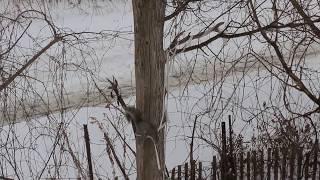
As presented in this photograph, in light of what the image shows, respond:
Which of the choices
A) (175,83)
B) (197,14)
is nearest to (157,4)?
(197,14)

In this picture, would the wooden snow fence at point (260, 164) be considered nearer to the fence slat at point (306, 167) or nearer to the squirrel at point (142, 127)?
the fence slat at point (306, 167)

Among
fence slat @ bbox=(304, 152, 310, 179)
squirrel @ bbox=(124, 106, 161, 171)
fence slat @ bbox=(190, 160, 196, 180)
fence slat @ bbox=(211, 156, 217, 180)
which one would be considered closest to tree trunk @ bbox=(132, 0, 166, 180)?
squirrel @ bbox=(124, 106, 161, 171)

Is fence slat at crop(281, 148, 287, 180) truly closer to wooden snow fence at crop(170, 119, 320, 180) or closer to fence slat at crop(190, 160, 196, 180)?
wooden snow fence at crop(170, 119, 320, 180)

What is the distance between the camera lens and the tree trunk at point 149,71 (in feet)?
5.98

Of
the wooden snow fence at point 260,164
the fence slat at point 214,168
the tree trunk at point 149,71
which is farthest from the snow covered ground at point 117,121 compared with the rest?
the tree trunk at point 149,71

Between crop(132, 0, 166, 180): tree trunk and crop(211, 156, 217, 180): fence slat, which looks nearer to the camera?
crop(132, 0, 166, 180): tree trunk

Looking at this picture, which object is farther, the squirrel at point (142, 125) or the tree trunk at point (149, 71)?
the squirrel at point (142, 125)

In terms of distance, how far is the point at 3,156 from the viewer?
14.9 feet

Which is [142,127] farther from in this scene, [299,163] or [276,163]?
[299,163]

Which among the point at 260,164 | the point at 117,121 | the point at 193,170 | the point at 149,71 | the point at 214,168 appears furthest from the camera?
the point at 117,121

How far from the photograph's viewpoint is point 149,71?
186 cm

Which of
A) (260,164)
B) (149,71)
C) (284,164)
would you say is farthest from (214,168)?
(149,71)

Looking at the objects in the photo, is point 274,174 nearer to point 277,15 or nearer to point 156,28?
point 277,15

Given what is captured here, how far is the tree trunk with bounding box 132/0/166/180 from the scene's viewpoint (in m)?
1.82
